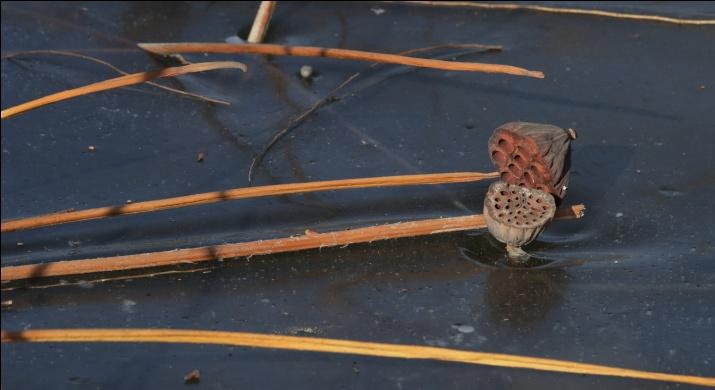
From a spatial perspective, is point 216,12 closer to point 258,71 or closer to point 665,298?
point 258,71

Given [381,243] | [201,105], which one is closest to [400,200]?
[381,243]

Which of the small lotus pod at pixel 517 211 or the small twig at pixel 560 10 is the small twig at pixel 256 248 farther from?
the small twig at pixel 560 10

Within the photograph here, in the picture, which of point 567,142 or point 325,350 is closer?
point 325,350

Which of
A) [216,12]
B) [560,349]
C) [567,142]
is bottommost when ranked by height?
[560,349]

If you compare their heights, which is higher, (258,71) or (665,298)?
(258,71)

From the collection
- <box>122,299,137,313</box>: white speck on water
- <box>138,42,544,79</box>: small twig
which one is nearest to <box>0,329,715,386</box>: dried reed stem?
<box>122,299,137,313</box>: white speck on water

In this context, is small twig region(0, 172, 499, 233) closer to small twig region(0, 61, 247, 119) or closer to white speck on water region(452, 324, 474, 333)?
small twig region(0, 61, 247, 119)

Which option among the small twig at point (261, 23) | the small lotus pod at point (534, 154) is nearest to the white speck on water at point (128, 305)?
the small lotus pod at point (534, 154)
